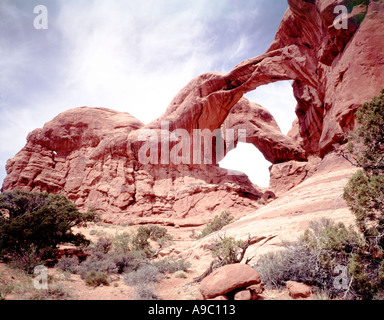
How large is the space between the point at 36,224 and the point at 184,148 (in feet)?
61.0

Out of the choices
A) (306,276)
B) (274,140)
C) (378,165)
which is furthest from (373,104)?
(274,140)

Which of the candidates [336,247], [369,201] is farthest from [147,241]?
[369,201]

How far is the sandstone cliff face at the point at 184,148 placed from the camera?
20375 millimetres

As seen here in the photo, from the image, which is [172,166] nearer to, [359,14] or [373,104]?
[359,14]

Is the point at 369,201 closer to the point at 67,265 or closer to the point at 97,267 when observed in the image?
the point at 97,267

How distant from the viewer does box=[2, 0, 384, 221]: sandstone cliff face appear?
20.4 m

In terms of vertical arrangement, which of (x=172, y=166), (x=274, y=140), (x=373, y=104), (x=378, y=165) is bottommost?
(x=378, y=165)

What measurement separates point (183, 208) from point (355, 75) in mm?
18246

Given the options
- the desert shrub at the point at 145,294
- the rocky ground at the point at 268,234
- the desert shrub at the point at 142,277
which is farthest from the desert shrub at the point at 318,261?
the desert shrub at the point at 142,277

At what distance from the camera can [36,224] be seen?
8.85 metres

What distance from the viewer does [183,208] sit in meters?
23.7

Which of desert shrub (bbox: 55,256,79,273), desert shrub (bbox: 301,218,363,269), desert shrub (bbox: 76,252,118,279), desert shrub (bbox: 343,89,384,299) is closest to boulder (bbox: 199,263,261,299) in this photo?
desert shrub (bbox: 301,218,363,269)

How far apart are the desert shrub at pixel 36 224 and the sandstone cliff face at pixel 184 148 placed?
11750 mm

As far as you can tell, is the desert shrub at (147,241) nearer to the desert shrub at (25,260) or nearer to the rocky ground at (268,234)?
the rocky ground at (268,234)
